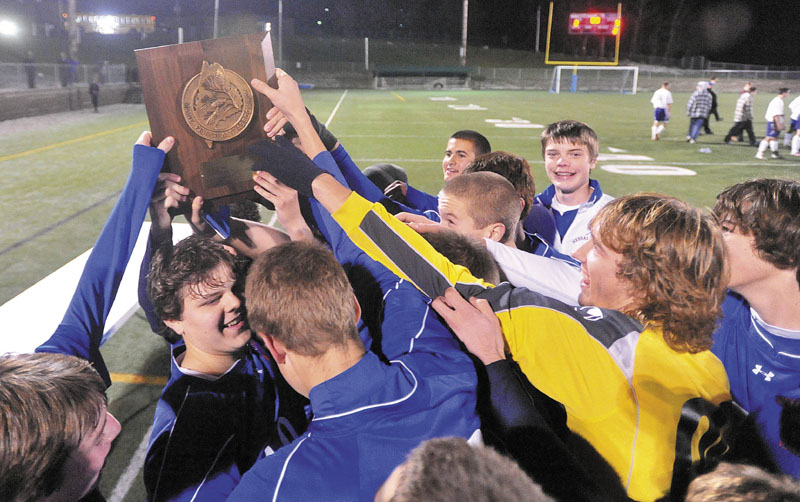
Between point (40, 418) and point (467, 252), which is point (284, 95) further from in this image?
point (40, 418)

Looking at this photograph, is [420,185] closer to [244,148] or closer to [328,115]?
[244,148]

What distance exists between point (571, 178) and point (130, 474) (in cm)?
334

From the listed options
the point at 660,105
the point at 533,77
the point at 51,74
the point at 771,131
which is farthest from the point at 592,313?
the point at 533,77

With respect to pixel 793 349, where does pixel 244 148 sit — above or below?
above

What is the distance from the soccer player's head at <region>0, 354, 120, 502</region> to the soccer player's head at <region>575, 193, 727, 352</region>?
161cm

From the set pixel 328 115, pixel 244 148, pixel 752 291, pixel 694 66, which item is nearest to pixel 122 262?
pixel 244 148

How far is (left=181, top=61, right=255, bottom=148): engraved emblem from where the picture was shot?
5.99 ft

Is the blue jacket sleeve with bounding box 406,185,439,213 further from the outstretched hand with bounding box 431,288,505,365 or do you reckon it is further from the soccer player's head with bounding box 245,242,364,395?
the soccer player's head with bounding box 245,242,364,395

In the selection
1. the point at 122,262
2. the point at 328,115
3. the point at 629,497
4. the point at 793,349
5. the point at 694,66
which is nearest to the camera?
the point at 629,497

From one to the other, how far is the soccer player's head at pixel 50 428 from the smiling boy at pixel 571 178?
10.2 feet

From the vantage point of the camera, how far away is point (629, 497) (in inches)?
64.8

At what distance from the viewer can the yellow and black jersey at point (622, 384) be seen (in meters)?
1.55

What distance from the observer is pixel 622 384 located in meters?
1.55

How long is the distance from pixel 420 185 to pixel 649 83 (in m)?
40.2
